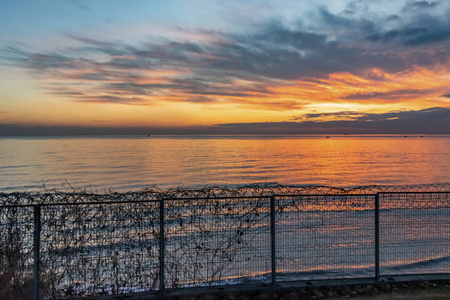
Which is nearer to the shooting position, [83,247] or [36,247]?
[36,247]

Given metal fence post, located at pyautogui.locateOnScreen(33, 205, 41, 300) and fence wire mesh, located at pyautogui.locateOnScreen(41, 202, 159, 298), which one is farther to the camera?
fence wire mesh, located at pyautogui.locateOnScreen(41, 202, 159, 298)

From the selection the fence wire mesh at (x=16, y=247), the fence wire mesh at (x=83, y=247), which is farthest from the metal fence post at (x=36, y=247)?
the fence wire mesh at (x=16, y=247)

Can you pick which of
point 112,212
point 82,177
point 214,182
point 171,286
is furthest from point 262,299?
point 82,177

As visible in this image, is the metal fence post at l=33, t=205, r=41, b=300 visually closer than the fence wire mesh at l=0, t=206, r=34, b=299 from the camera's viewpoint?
Yes

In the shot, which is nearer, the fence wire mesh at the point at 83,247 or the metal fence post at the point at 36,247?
the metal fence post at the point at 36,247

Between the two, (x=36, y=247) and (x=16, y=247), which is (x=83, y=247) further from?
(x=16, y=247)

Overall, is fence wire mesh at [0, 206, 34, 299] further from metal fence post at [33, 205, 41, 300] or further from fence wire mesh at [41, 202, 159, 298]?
metal fence post at [33, 205, 41, 300]

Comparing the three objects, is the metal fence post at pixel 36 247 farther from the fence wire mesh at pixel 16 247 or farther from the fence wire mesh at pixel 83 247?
the fence wire mesh at pixel 16 247

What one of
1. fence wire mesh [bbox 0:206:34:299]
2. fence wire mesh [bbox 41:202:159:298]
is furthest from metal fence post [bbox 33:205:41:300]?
fence wire mesh [bbox 0:206:34:299]

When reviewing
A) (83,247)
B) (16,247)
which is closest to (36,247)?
(83,247)

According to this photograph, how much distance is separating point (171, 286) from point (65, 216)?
257 cm

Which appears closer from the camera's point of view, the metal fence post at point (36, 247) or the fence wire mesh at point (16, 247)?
the metal fence post at point (36, 247)

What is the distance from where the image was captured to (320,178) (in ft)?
127

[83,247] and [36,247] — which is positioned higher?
[36,247]
